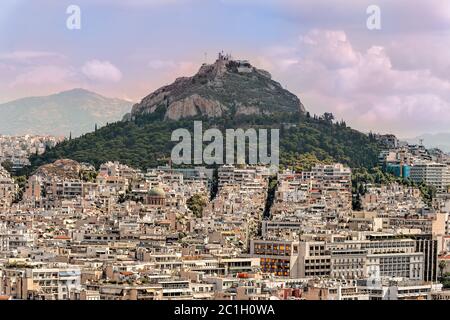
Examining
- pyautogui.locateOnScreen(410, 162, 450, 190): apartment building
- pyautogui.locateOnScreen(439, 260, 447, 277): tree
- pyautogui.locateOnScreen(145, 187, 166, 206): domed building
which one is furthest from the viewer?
pyautogui.locateOnScreen(410, 162, 450, 190): apartment building

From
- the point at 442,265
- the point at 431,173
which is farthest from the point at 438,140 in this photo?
the point at 442,265

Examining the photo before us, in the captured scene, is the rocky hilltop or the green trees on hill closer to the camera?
the green trees on hill

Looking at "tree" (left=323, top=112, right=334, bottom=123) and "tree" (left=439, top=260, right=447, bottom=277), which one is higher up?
"tree" (left=323, top=112, right=334, bottom=123)

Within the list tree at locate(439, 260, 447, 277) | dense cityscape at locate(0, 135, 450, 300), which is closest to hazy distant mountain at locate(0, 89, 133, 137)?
dense cityscape at locate(0, 135, 450, 300)

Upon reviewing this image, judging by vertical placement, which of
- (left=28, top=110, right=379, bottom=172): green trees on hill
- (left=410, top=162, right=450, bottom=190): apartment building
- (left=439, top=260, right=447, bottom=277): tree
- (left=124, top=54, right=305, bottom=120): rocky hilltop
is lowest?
(left=439, top=260, right=447, bottom=277): tree

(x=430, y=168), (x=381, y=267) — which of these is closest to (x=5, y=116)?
(x=430, y=168)

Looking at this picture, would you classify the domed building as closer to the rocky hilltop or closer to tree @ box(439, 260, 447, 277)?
tree @ box(439, 260, 447, 277)

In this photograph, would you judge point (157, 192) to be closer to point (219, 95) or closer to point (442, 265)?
point (442, 265)
